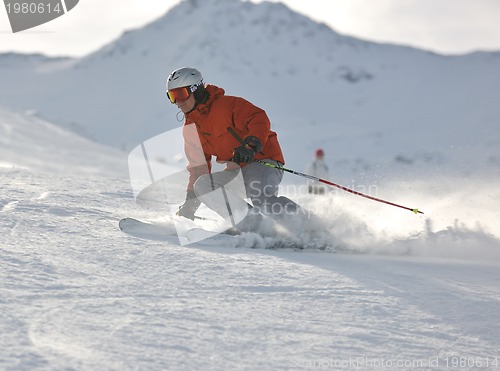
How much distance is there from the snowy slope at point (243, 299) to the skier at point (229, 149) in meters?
0.49

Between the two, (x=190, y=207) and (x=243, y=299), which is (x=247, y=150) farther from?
(x=243, y=299)

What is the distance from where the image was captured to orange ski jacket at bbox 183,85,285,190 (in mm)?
5203

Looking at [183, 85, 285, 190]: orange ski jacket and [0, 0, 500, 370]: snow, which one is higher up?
[183, 85, 285, 190]: orange ski jacket

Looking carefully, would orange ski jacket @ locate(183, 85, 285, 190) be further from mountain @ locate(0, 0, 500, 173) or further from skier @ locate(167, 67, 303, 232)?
mountain @ locate(0, 0, 500, 173)

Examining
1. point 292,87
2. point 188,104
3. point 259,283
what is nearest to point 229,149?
point 188,104

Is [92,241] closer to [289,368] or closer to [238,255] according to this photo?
[238,255]

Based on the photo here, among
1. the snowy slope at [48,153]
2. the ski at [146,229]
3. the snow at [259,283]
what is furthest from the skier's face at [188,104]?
the snowy slope at [48,153]

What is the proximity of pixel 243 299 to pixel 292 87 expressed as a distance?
509ft

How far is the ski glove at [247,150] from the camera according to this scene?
4.94 m

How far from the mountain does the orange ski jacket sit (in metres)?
68.5

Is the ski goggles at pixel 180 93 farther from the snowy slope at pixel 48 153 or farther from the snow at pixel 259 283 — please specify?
the snowy slope at pixel 48 153

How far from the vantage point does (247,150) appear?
16.3 ft

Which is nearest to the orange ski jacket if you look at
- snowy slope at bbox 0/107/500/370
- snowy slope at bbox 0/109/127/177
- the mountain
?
snowy slope at bbox 0/107/500/370

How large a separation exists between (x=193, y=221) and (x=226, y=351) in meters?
2.97
